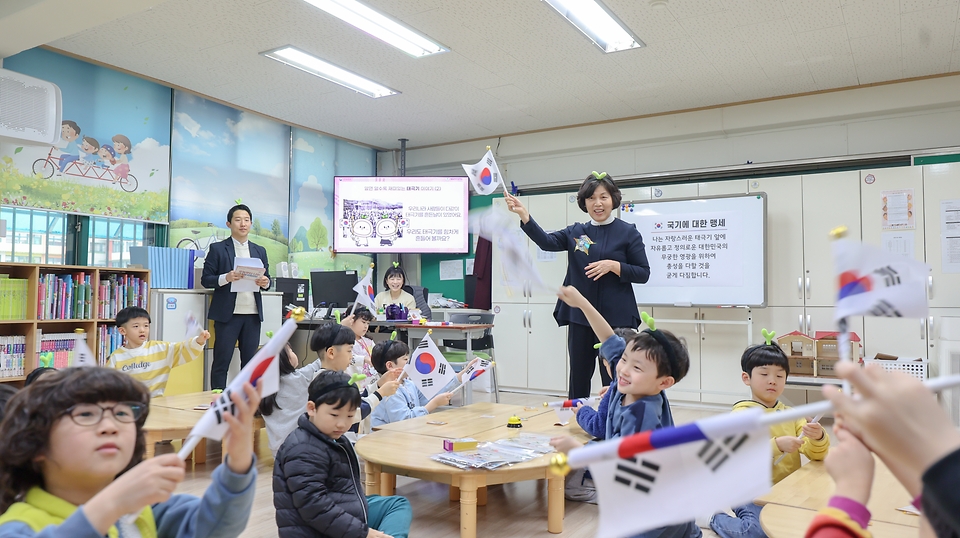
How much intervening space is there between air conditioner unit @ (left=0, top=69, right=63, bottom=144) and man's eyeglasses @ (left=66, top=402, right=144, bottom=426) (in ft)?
12.2

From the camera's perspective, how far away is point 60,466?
94 cm

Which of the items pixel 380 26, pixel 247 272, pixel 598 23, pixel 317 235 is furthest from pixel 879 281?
pixel 317 235

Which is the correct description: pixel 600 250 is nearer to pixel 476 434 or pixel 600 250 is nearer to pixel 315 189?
pixel 476 434

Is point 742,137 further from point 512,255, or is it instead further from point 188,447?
point 188,447

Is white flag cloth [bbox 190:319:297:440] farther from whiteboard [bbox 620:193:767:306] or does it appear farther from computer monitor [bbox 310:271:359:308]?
computer monitor [bbox 310:271:359:308]

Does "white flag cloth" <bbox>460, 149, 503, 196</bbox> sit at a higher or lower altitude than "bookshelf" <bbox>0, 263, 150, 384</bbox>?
higher

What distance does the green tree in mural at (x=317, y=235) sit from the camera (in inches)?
268

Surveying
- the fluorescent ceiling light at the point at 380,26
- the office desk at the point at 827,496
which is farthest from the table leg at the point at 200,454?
the office desk at the point at 827,496

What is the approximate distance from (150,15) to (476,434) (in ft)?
10.9

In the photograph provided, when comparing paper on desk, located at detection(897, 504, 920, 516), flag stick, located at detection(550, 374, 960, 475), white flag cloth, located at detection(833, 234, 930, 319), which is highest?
white flag cloth, located at detection(833, 234, 930, 319)

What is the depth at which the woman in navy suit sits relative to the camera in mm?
2945

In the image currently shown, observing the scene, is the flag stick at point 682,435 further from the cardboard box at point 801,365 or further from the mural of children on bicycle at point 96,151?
the cardboard box at point 801,365

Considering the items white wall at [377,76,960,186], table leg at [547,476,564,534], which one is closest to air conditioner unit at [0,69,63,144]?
table leg at [547,476,564,534]

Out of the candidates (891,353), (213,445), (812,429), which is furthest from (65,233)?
(891,353)
